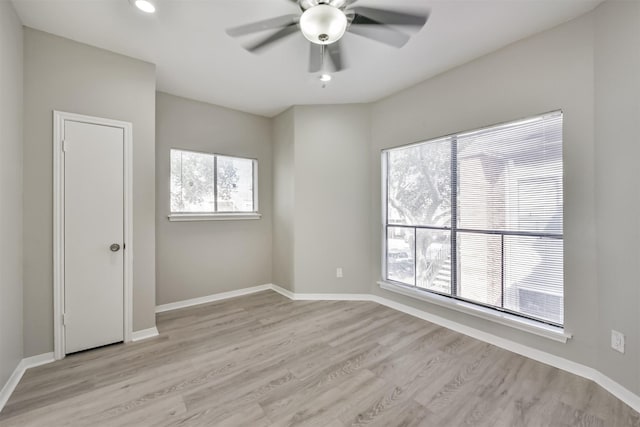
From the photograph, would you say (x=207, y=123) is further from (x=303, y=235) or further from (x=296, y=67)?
(x=303, y=235)

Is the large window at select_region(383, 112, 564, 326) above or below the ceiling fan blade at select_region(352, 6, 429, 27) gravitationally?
below

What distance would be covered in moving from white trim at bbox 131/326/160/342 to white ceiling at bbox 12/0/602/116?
272cm

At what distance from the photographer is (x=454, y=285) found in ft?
9.73

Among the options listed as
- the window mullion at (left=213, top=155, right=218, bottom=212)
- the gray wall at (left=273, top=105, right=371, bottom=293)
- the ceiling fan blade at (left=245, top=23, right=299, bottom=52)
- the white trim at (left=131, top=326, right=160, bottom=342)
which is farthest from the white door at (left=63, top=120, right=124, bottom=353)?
the gray wall at (left=273, top=105, right=371, bottom=293)

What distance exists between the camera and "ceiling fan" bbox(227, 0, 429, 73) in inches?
61.0

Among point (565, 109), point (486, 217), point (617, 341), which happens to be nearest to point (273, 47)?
point (565, 109)

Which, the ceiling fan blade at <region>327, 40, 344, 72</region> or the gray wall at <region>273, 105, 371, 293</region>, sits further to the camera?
the gray wall at <region>273, 105, 371, 293</region>

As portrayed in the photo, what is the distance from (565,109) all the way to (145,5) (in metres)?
3.29

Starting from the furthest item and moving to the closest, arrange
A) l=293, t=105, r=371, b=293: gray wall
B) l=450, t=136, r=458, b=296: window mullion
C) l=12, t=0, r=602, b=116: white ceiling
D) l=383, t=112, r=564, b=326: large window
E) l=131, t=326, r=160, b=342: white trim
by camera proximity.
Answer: l=293, t=105, r=371, b=293: gray wall
l=450, t=136, r=458, b=296: window mullion
l=131, t=326, r=160, b=342: white trim
l=383, t=112, r=564, b=326: large window
l=12, t=0, r=602, b=116: white ceiling

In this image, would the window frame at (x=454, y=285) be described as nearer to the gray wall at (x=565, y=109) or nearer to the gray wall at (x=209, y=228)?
the gray wall at (x=565, y=109)

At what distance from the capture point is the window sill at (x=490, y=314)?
2202 millimetres

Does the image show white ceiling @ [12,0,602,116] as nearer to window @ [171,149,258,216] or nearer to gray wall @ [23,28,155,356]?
gray wall @ [23,28,155,356]

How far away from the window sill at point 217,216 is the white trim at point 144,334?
1.34 metres

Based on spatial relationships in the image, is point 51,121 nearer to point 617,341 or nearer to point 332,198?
point 332,198
